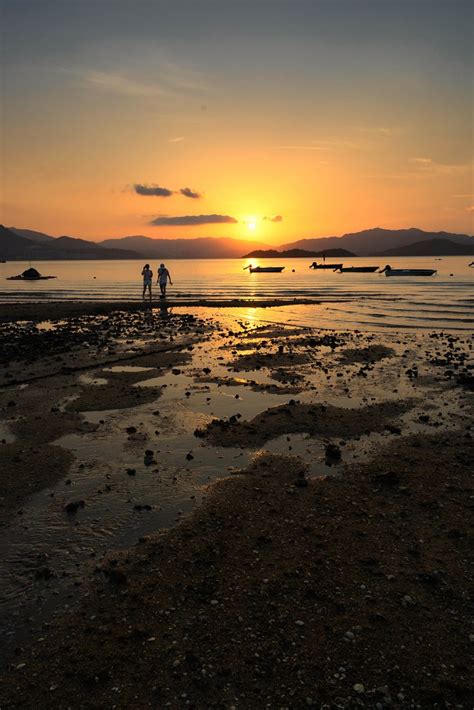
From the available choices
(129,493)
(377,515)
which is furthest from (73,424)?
(377,515)

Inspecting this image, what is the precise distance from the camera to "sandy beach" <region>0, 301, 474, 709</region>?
477cm

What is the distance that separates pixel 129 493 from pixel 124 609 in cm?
302

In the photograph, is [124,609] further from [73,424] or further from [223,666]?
[73,424]

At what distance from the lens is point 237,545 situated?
7.06 m

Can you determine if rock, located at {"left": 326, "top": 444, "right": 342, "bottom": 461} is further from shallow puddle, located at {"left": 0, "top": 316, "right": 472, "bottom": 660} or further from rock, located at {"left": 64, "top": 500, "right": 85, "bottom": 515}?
rock, located at {"left": 64, "top": 500, "right": 85, "bottom": 515}

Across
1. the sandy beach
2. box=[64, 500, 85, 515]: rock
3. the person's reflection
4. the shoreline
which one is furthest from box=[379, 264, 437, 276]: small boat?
box=[64, 500, 85, 515]: rock

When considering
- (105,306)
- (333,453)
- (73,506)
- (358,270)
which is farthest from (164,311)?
(358,270)

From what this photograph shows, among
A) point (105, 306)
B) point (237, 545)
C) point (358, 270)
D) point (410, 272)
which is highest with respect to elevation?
point (358, 270)

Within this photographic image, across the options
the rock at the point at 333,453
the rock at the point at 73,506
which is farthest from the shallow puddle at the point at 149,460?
the rock at the point at 333,453

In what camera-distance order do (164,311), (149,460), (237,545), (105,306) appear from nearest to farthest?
(237,545)
(149,460)
(164,311)
(105,306)

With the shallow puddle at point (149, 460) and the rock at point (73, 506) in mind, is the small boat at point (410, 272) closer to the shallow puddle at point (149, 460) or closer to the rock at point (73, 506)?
the shallow puddle at point (149, 460)

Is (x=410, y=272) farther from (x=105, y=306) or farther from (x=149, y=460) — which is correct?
(x=149, y=460)

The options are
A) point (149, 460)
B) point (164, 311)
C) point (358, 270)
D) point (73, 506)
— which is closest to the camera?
point (73, 506)

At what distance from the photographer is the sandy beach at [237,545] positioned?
4766 millimetres
